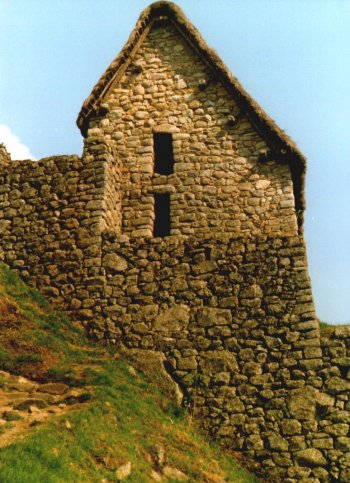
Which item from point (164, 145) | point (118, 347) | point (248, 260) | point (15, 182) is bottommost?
point (118, 347)

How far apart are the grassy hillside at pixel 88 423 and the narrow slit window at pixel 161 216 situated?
437cm

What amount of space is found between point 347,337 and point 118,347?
14.6ft

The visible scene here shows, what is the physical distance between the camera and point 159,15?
15.7 meters

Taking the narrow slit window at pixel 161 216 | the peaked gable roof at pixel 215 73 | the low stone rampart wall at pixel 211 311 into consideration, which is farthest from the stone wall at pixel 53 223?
the peaked gable roof at pixel 215 73

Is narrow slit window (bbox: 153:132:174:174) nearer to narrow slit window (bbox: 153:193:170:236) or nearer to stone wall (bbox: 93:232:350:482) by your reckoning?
narrow slit window (bbox: 153:193:170:236)

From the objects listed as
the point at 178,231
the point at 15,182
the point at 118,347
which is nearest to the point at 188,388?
the point at 118,347

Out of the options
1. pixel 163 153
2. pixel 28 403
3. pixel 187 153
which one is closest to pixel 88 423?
pixel 28 403

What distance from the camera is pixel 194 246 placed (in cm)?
1066

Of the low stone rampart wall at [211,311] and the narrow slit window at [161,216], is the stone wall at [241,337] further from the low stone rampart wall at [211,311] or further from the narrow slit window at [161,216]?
the narrow slit window at [161,216]

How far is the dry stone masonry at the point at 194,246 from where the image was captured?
29.6 feet

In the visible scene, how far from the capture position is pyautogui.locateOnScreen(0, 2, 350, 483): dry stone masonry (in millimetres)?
9016

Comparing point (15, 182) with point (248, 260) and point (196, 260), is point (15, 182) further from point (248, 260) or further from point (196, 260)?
point (248, 260)

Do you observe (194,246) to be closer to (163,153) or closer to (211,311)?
(211,311)

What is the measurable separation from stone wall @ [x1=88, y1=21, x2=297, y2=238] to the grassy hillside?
3.65m
